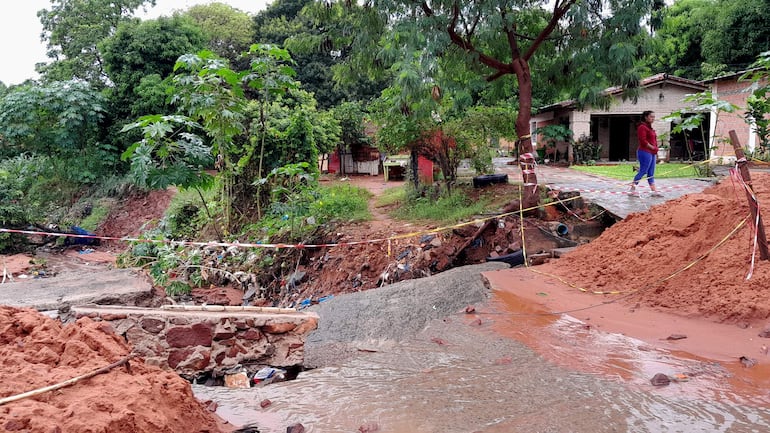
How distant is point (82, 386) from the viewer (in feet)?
9.42

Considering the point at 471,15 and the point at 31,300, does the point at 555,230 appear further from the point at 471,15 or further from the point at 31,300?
the point at 31,300

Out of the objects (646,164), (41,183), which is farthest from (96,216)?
(646,164)

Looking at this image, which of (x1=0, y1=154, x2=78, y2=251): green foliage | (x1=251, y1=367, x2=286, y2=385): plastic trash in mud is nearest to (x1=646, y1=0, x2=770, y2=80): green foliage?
(x1=251, y1=367, x2=286, y2=385): plastic trash in mud

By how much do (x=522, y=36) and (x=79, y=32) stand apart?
22.6 m

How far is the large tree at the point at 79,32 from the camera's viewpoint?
2448 cm

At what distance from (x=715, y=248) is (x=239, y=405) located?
17.0 feet

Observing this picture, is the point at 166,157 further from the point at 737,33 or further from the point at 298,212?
the point at 737,33

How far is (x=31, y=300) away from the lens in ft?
17.5

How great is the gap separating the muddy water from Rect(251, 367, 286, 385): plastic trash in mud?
245 millimetres

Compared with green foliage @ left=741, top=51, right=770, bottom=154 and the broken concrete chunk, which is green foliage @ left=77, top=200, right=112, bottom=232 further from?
green foliage @ left=741, top=51, right=770, bottom=154

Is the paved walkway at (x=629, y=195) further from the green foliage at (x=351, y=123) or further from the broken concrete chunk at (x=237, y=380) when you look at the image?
the green foliage at (x=351, y=123)

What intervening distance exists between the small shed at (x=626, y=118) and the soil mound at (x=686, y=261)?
12.2m

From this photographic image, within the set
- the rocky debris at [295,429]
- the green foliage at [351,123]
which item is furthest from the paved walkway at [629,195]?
the green foliage at [351,123]

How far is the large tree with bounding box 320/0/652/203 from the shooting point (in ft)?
27.6
